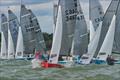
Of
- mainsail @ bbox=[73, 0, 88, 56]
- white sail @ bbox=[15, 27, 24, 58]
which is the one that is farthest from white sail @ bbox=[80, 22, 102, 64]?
white sail @ bbox=[15, 27, 24, 58]

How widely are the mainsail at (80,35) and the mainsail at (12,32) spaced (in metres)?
20.7

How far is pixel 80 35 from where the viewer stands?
196 feet

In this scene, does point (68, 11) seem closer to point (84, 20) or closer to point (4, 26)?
point (84, 20)

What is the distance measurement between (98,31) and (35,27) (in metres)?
19.0

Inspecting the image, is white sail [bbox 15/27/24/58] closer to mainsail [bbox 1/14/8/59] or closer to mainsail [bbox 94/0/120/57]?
mainsail [bbox 1/14/8/59]

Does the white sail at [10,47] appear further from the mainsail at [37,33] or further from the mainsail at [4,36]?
the mainsail at [37,33]

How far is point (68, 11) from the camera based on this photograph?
58.3 metres

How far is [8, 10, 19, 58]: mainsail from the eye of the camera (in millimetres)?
78938

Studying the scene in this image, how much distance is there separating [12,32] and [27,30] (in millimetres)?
6545

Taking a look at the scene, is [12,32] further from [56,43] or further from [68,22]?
[56,43]

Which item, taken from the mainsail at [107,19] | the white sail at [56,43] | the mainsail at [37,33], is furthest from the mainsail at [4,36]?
the white sail at [56,43]

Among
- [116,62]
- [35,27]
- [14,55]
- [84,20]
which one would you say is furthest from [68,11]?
[14,55]

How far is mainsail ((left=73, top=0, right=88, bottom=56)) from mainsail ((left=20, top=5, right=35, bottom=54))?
46.6 feet

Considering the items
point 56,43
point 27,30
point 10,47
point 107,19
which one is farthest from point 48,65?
point 10,47
